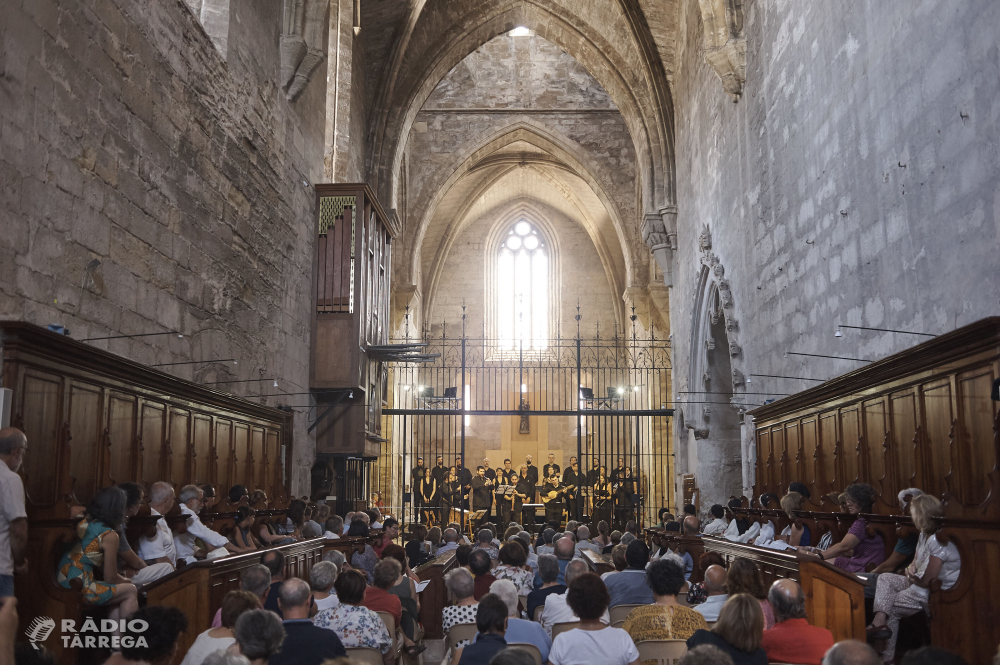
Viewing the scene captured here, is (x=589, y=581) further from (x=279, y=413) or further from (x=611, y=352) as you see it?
(x=611, y=352)

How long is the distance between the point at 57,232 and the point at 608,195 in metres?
18.1

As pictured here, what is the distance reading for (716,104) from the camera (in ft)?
42.5

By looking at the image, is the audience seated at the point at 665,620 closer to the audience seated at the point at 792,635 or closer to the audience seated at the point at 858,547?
the audience seated at the point at 792,635

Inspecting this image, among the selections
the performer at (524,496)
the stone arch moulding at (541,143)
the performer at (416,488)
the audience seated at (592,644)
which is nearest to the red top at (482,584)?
the audience seated at (592,644)

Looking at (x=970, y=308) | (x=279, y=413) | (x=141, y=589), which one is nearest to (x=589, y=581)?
(x=141, y=589)

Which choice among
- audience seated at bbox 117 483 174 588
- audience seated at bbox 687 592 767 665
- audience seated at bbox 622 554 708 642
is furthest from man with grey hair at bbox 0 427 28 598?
audience seated at bbox 687 592 767 665

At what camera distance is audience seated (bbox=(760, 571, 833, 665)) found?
3553 mm

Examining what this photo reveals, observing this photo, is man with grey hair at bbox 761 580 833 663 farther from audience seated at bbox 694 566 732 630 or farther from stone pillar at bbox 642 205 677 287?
stone pillar at bbox 642 205 677 287

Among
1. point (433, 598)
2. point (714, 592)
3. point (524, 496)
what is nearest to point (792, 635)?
point (714, 592)

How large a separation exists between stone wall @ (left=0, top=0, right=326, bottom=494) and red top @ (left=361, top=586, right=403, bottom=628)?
2788 mm

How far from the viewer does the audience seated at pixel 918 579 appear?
15.1ft

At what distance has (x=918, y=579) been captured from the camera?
15.3 ft

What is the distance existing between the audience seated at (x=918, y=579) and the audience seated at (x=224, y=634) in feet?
10.7

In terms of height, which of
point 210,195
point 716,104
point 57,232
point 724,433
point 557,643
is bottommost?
point 557,643
